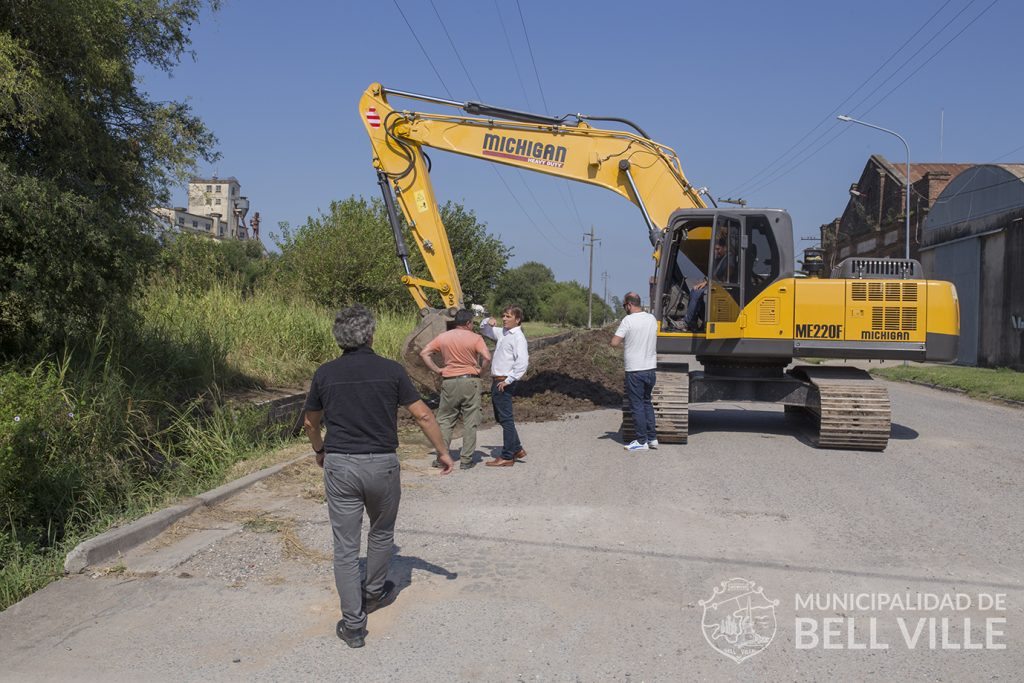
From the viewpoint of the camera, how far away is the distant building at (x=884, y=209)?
127 ft

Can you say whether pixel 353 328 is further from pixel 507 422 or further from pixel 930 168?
pixel 930 168

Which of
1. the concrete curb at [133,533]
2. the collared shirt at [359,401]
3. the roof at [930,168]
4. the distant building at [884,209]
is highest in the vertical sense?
the roof at [930,168]

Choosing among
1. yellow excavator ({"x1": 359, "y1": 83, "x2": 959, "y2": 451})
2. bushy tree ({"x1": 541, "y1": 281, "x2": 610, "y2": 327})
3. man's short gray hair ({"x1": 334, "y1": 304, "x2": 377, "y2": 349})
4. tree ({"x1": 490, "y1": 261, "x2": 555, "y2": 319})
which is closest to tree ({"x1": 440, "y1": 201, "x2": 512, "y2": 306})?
tree ({"x1": 490, "y1": 261, "x2": 555, "y2": 319})

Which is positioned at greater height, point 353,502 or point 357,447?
point 357,447

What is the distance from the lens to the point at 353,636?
4641 millimetres

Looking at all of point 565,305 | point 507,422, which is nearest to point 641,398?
point 507,422

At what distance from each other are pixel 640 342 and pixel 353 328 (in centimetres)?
579

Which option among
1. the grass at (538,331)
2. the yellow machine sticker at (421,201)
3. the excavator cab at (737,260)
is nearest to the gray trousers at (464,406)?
the excavator cab at (737,260)

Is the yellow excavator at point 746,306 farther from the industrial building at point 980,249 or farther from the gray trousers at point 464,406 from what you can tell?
the industrial building at point 980,249

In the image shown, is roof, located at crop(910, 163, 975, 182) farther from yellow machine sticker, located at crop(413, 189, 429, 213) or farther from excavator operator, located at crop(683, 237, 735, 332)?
yellow machine sticker, located at crop(413, 189, 429, 213)

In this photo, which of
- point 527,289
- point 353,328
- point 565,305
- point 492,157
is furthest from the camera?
point 565,305

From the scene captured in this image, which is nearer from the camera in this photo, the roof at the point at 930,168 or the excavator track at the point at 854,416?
the excavator track at the point at 854,416

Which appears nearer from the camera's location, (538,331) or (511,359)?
(511,359)

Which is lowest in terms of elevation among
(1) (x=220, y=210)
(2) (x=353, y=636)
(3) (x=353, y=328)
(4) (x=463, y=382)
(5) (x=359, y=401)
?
(2) (x=353, y=636)
